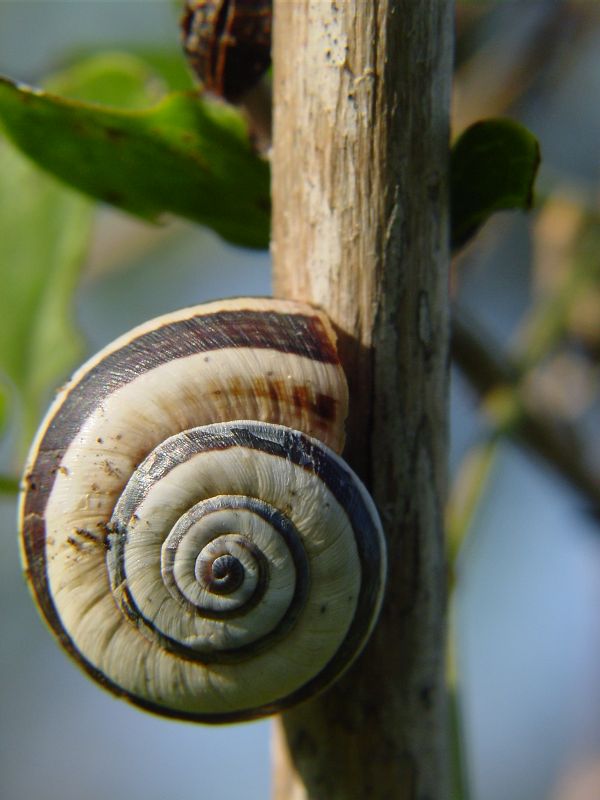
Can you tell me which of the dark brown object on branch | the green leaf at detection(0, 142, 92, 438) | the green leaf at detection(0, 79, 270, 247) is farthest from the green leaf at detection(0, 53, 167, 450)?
the dark brown object on branch

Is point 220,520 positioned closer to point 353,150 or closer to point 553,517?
point 353,150

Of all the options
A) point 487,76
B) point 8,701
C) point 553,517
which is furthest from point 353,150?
point 8,701

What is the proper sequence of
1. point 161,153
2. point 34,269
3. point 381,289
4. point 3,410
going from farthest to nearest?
point 34,269, point 3,410, point 161,153, point 381,289

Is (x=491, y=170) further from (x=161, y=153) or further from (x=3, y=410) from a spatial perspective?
(x=3, y=410)

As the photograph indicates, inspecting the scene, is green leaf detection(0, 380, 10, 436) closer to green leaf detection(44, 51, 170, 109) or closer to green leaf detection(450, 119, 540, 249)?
green leaf detection(44, 51, 170, 109)

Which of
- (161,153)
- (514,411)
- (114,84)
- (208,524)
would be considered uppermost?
(114,84)

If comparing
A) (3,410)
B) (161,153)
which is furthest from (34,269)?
(161,153)
